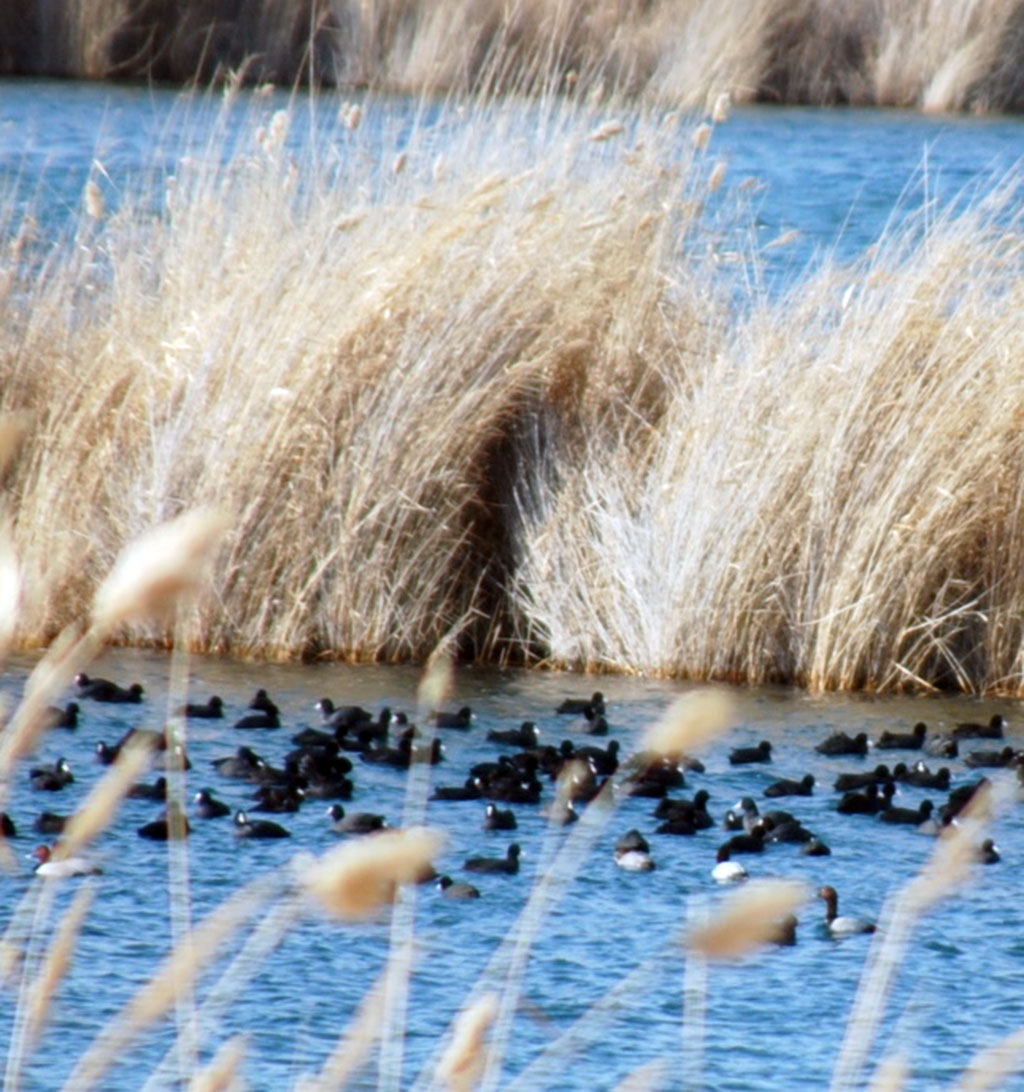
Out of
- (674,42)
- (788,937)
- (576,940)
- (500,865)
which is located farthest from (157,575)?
(674,42)

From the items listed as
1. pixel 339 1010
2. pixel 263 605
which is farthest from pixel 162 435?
pixel 339 1010

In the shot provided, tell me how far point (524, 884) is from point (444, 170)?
3992 mm

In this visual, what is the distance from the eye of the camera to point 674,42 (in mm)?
22062

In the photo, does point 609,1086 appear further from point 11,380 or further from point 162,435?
point 11,380

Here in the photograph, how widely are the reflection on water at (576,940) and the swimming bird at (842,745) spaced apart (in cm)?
4

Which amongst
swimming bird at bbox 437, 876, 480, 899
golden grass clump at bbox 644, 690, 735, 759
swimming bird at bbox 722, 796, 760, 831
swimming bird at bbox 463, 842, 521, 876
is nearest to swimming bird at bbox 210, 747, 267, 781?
swimming bird at bbox 463, 842, 521, 876

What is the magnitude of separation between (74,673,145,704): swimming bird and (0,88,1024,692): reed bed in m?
0.60

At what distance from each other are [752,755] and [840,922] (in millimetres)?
1959

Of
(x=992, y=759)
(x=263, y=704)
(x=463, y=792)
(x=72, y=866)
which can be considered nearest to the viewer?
(x=72, y=866)

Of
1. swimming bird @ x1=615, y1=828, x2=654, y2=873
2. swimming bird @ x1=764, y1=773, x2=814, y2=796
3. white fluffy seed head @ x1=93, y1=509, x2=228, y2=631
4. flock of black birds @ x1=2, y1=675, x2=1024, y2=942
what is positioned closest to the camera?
white fluffy seed head @ x1=93, y1=509, x2=228, y2=631

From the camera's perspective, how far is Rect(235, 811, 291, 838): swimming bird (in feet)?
24.3

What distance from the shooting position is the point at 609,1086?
5512 mm

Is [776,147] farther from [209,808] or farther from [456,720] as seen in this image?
[209,808]

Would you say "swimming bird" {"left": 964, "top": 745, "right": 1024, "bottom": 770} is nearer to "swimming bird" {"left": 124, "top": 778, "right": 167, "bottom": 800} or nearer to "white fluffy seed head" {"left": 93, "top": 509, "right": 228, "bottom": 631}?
"swimming bird" {"left": 124, "top": 778, "right": 167, "bottom": 800}
